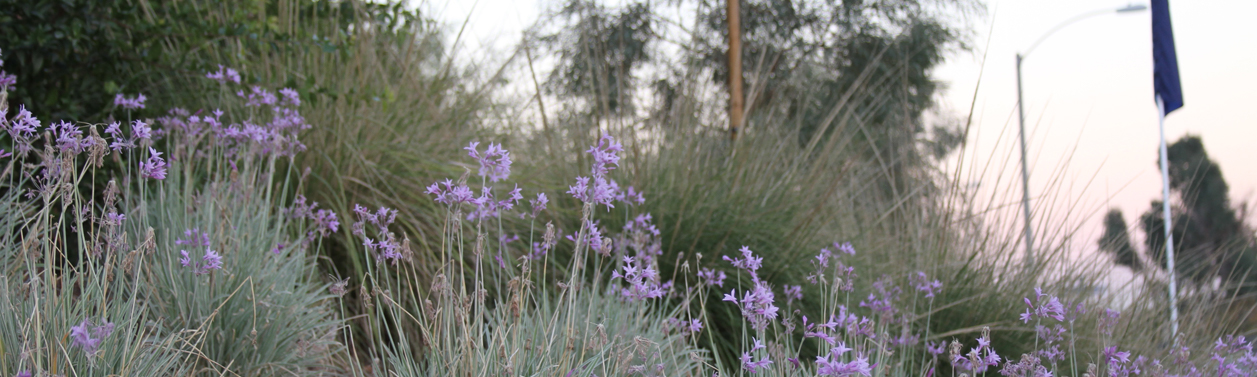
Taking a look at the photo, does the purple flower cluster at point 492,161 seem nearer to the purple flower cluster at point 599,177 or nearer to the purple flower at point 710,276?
the purple flower cluster at point 599,177

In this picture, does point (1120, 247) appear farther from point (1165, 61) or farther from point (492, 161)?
point (492, 161)

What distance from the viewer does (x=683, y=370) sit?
6.36ft

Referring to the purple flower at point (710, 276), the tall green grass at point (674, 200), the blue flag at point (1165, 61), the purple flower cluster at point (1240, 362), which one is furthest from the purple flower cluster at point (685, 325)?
the blue flag at point (1165, 61)

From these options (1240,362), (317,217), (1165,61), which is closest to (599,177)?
(317,217)

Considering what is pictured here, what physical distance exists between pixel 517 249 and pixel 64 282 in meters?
2.01

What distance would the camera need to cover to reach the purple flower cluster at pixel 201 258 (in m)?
1.68

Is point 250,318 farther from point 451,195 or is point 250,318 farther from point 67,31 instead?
point 67,31

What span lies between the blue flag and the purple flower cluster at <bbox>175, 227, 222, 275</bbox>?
6.48 m

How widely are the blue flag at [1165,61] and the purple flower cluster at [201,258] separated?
21.2ft

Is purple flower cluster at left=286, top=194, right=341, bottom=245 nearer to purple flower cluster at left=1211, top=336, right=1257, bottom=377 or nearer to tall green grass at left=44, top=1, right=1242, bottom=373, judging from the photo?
tall green grass at left=44, top=1, right=1242, bottom=373

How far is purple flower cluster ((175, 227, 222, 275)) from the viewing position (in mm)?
1684

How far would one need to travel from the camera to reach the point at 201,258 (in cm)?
197

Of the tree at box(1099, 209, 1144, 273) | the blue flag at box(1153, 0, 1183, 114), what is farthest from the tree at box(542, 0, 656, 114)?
the tree at box(1099, 209, 1144, 273)

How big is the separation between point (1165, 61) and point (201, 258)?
21.5ft
